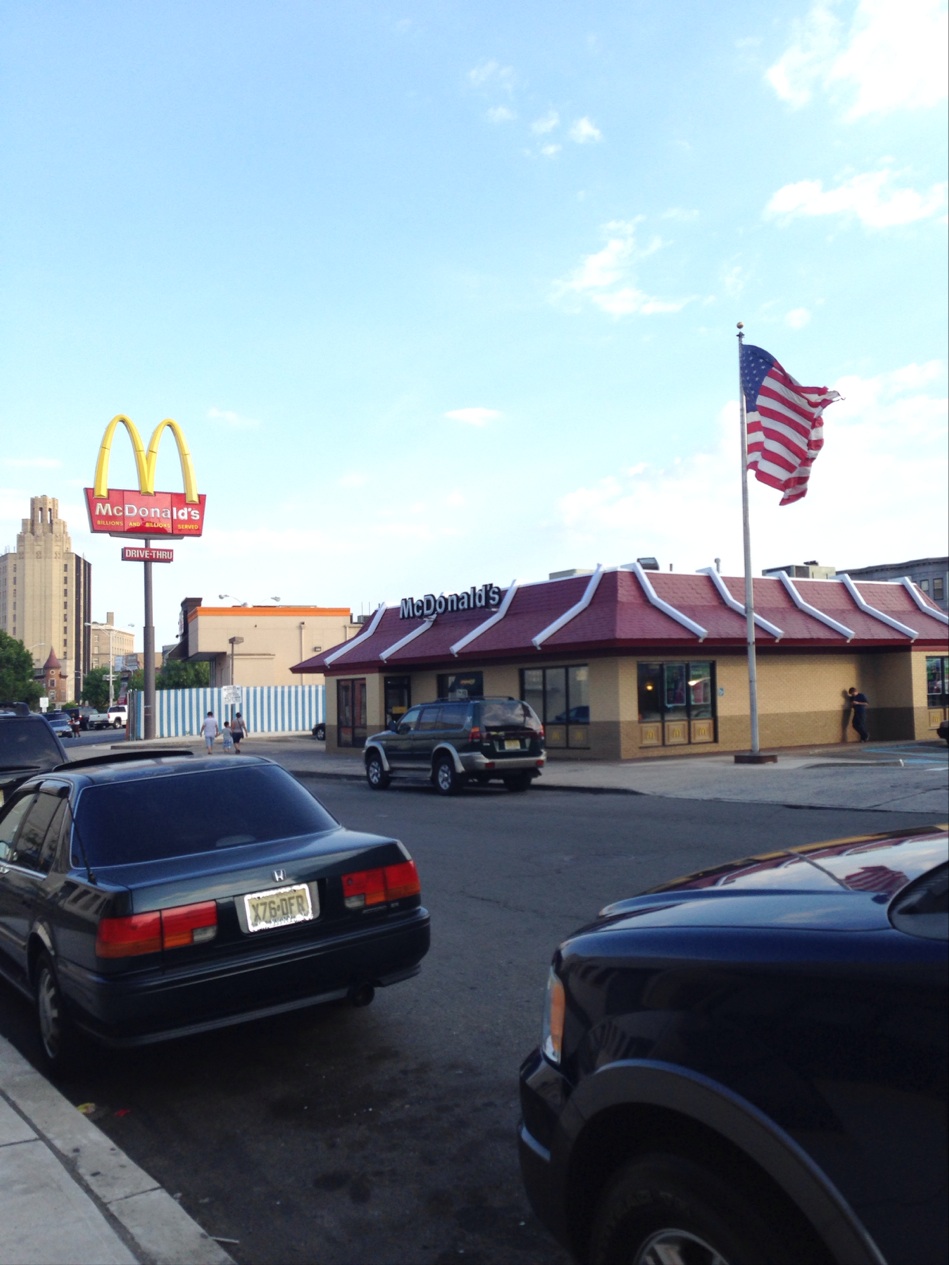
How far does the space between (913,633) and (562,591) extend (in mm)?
10330

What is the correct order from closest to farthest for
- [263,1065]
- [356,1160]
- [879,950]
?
[879,950]
[356,1160]
[263,1065]

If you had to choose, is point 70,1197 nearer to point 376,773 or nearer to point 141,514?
point 376,773

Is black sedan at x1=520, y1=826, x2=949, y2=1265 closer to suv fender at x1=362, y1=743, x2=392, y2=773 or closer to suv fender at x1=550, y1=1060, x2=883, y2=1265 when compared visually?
suv fender at x1=550, y1=1060, x2=883, y2=1265

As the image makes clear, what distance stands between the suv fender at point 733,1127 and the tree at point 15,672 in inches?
4352

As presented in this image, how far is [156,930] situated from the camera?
4.86 m

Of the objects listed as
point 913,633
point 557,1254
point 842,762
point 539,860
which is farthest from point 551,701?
point 557,1254

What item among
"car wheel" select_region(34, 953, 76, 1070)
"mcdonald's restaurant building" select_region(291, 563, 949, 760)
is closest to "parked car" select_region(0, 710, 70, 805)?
"car wheel" select_region(34, 953, 76, 1070)

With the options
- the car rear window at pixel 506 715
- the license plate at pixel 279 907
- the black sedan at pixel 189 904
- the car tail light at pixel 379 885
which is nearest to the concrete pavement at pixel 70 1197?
the black sedan at pixel 189 904

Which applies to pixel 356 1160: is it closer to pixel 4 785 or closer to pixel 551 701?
pixel 4 785

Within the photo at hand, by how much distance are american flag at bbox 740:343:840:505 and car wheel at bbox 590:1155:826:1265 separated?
19.9 meters

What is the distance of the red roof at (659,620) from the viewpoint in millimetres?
26188

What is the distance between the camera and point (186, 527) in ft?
148

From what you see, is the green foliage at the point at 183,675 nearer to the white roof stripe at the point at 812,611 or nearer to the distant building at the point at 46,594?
the white roof stripe at the point at 812,611

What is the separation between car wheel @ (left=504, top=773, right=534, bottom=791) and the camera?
20.5 m
